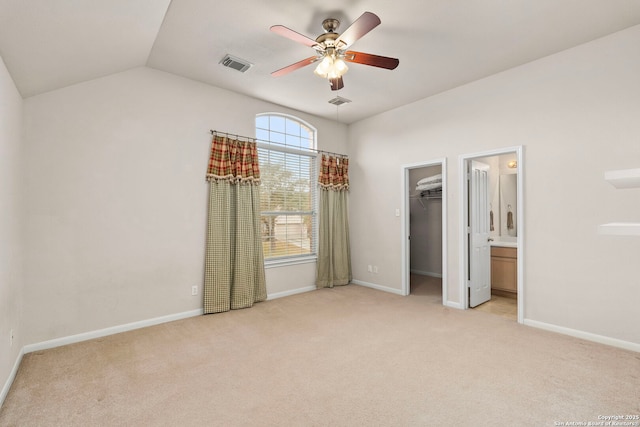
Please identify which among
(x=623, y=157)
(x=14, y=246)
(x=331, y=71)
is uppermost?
(x=331, y=71)

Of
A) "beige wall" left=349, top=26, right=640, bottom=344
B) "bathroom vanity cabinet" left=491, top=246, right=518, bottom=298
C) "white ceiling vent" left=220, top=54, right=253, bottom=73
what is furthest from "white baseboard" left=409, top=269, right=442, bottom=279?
"white ceiling vent" left=220, top=54, right=253, bottom=73

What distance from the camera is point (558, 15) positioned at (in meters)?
2.64

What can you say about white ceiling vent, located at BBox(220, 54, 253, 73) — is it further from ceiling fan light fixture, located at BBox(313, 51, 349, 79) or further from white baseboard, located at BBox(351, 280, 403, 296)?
white baseboard, located at BBox(351, 280, 403, 296)

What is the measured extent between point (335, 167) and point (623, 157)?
3557mm

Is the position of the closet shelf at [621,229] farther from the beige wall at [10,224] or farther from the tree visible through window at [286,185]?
the tree visible through window at [286,185]

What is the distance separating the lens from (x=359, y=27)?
88.9 inches

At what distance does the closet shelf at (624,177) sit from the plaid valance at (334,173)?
4.29m

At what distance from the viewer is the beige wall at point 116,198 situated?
3.01 meters

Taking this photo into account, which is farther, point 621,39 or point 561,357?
point 621,39

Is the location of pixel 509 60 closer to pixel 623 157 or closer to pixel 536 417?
pixel 623 157

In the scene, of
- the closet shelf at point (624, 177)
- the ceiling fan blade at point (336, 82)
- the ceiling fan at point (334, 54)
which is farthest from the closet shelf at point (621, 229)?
the ceiling fan blade at point (336, 82)

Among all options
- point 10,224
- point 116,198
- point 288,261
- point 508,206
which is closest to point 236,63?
point 116,198

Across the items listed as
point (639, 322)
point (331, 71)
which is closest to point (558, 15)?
point (331, 71)

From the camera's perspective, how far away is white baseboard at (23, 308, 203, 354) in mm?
2965
